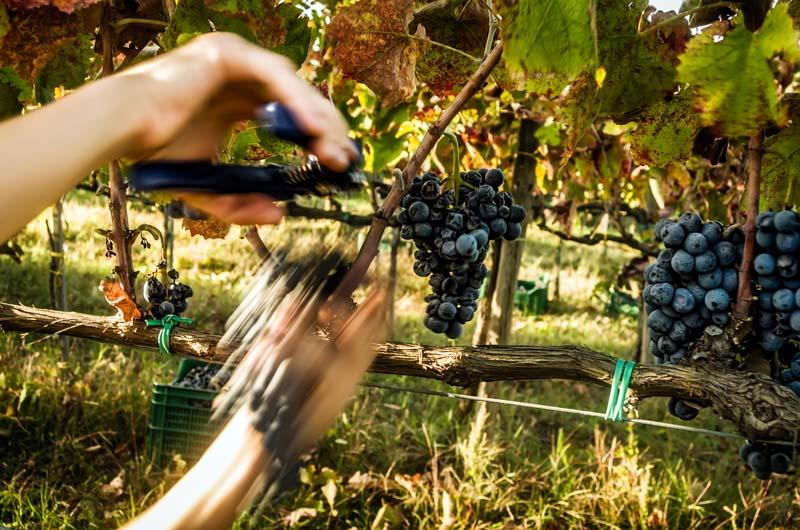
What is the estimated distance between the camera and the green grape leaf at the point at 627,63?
1288mm

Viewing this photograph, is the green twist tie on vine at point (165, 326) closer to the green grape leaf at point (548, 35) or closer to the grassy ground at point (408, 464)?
the green grape leaf at point (548, 35)

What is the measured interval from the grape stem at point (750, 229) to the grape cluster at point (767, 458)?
36 cm

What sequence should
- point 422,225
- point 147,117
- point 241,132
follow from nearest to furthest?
point 147,117 < point 422,225 < point 241,132

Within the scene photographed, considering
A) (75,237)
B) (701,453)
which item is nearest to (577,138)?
(701,453)

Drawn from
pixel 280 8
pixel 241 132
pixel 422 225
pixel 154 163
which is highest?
pixel 280 8

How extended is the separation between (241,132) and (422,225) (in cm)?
48

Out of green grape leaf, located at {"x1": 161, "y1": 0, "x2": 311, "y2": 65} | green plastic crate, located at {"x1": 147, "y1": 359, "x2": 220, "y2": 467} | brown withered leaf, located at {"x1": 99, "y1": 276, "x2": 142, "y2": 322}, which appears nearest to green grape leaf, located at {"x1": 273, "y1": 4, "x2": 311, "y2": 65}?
green grape leaf, located at {"x1": 161, "y1": 0, "x2": 311, "y2": 65}

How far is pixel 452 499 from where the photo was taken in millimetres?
3082

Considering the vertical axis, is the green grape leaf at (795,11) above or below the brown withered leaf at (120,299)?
above

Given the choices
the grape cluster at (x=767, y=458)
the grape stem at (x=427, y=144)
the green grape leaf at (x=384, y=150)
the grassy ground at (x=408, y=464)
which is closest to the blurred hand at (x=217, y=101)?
the grape stem at (x=427, y=144)

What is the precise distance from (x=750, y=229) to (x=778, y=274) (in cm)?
10

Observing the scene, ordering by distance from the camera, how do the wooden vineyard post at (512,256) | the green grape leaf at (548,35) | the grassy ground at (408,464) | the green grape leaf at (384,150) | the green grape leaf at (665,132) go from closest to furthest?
1. the green grape leaf at (548,35)
2. the green grape leaf at (665,132)
3. the green grape leaf at (384,150)
4. the grassy ground at (408,464)
5. the wooden vineyard post at (512,256)

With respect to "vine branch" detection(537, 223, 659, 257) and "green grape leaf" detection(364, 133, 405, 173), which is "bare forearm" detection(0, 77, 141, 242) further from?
"vine branch" detection(537, 223, 659, 257)

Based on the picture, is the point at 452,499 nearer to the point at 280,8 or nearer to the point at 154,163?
the point at 280,8
